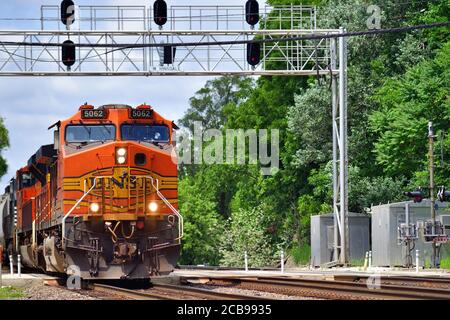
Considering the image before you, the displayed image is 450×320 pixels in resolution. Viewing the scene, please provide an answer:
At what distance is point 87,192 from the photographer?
28750 mm

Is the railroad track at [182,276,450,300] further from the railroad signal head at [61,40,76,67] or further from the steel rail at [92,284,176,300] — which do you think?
the railroad signal head at [61,40,76,67]

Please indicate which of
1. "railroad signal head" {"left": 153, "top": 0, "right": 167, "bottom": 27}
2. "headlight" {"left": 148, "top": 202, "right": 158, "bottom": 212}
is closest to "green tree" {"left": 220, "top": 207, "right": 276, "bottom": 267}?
"railroad signal head" {"left": 153, "top": 0, "right": 167, "bottom": 27}

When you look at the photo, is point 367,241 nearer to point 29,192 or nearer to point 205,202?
point 29,192

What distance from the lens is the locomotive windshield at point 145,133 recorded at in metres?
29.7

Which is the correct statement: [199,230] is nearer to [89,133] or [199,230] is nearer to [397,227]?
[397,227]

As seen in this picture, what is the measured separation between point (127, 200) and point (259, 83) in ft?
160

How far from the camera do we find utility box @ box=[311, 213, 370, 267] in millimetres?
53375

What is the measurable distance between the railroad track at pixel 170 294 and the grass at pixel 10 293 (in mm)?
2261

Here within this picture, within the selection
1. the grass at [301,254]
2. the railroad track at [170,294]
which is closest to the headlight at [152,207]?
the railroad track at [170,294]

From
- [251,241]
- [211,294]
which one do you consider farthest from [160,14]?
[251,241]

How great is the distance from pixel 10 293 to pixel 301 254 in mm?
39756

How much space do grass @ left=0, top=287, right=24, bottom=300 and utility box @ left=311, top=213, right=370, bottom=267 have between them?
25952 mm

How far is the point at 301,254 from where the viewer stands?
216 ft
